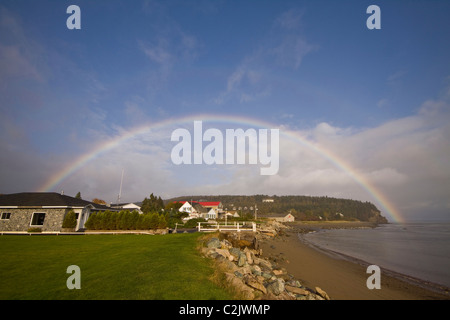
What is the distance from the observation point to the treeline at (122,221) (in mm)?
27203

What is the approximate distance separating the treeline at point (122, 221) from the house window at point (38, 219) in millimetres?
5158

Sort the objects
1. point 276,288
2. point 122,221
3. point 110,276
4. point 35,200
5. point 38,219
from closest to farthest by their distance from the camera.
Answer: point 110,276 < point 276,288 < point 38,219 < point 122,221 < point 35,200

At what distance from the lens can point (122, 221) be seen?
2767 centimetres

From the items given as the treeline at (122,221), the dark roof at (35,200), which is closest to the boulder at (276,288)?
the treeline at (122,221)

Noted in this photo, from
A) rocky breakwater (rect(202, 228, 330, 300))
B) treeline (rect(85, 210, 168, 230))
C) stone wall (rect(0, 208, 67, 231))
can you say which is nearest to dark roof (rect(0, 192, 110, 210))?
stone wall (rect(0, 208, 67, 231))

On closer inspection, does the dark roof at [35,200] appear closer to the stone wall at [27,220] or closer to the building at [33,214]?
the building at [33,214]

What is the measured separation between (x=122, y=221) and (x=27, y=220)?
35.1ft

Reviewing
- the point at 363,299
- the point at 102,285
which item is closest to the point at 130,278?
the point at 102,285
